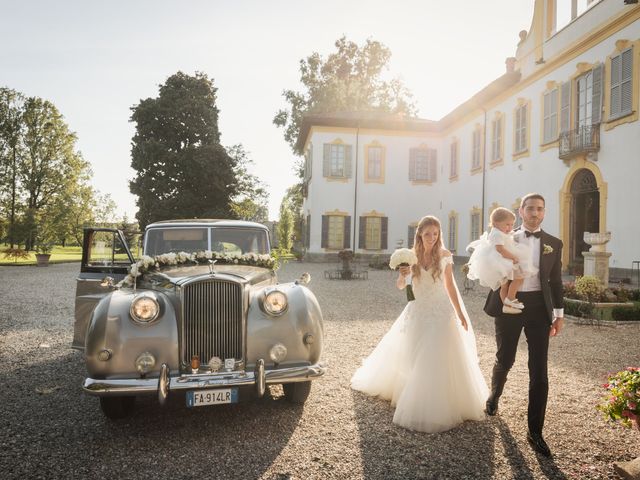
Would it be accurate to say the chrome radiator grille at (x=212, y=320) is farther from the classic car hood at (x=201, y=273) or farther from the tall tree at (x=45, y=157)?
the tall tree at (x=45, y=157)

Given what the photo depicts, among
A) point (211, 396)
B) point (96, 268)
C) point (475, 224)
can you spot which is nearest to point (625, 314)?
point (211, 396)

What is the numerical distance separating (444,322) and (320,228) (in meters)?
21.9

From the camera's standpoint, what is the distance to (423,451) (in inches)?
127

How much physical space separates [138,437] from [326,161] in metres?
23.1

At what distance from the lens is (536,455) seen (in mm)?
3193

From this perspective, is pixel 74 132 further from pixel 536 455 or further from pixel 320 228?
pixel 536 455

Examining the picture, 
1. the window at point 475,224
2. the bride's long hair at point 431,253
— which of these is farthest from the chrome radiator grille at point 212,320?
the window at point 475,224

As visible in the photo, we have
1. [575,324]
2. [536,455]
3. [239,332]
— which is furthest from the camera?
[575,324]

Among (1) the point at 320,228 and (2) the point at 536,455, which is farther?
(1) the point at 320,228

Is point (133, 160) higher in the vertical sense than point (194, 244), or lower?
higher

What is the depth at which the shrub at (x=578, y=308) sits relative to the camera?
8.55 m

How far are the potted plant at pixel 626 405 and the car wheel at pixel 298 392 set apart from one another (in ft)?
7.32

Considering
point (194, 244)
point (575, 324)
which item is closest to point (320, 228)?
point (575, 324)

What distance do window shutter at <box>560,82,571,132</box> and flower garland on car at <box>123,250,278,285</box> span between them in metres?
14.0
